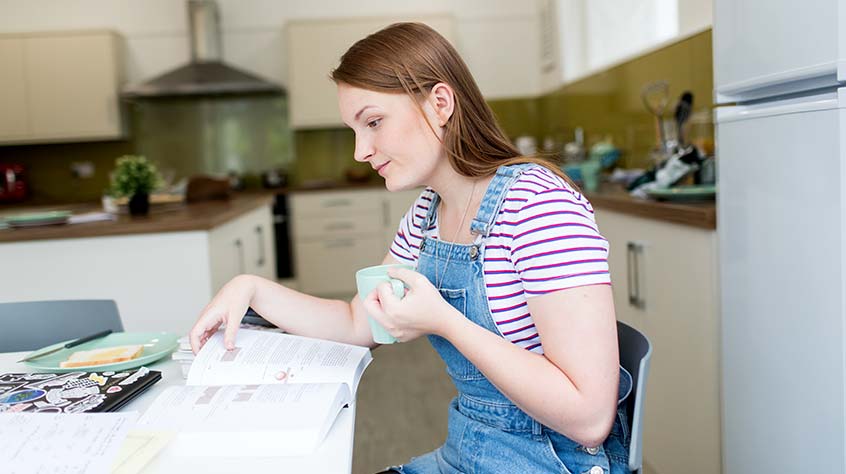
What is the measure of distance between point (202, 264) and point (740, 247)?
1.79 meters

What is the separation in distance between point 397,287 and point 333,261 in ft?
15.8

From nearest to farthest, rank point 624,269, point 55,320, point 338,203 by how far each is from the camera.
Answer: point 55,320
point 624,269
point 338,203

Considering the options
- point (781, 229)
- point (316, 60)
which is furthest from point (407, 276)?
point (316, 60)

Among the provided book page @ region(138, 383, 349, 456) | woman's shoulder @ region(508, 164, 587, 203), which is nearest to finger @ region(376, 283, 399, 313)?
book page @ region(138, 383, 349, 456)

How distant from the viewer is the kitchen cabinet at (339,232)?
5703 mm

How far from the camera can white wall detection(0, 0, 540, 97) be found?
5910 mm

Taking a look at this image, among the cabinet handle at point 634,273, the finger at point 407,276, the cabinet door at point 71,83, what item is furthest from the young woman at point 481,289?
the cabinet door at point 71,83

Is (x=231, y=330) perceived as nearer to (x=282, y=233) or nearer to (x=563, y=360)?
(x=563, y=360)

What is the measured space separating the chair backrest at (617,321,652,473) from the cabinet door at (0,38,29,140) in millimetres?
5453

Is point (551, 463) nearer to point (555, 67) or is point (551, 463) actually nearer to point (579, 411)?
point (579, 411)

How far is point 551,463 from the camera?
1.08m

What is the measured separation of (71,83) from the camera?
18.3 feet

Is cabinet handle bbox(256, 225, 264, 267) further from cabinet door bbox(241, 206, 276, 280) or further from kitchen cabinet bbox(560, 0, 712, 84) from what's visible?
kitchen cabinet bbox(560, 0, 712, 84)

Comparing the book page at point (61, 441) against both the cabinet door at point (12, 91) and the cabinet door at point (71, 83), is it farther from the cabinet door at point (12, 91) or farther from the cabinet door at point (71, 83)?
the cabinet door at point (12, 91)
